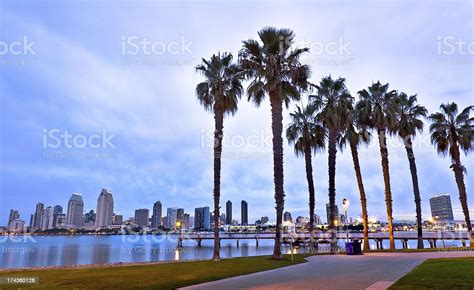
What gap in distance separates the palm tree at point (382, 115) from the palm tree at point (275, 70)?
10504 mm

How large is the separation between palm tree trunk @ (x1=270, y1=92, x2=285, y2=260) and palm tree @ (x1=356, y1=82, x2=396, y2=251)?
1250 centimetres

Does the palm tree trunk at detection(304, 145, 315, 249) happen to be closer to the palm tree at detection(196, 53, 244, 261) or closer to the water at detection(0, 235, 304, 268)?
the palm tree at detection(196, 53, 244, 261)

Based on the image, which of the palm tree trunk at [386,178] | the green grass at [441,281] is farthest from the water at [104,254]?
the green grass at [441,281]

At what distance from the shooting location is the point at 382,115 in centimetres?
3094

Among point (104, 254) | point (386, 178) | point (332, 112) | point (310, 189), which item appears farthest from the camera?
point (104, 254)

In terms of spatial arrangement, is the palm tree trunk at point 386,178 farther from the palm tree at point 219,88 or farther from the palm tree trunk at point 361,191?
the palm tree at point 219,88

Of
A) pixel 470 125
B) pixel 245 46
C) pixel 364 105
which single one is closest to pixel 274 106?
pixel 245 46

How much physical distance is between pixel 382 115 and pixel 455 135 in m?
8.44

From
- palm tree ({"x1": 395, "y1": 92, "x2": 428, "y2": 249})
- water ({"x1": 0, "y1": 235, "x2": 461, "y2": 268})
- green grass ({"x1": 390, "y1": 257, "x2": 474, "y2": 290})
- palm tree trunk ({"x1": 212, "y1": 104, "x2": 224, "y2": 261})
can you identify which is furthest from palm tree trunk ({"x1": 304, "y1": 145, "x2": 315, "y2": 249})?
green grass ({"x1": 390, "y1": 257, "x2": 474, "y2": 290})

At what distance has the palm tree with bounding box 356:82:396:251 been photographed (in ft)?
102

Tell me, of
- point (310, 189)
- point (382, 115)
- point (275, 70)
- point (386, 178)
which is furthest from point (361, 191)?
point (275, 70)

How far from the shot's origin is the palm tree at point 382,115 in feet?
102

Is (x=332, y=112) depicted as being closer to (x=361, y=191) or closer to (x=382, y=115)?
(x=382, y=115)

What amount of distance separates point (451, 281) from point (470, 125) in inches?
1108
